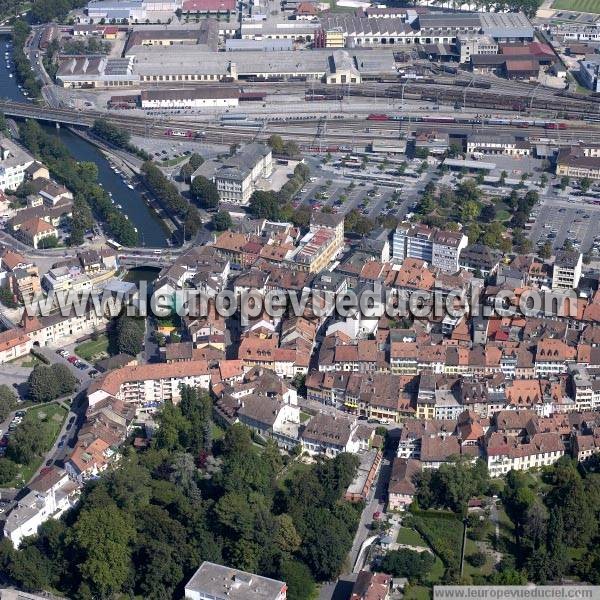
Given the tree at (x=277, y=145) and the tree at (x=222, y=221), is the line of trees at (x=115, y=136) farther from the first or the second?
the tree at (x=222, y=221)

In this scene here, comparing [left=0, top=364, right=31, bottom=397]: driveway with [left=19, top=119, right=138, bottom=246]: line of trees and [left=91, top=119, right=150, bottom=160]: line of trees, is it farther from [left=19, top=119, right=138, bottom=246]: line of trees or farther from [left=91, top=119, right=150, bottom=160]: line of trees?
[left=91, top=119, right=150, bottom=160]: line of trees

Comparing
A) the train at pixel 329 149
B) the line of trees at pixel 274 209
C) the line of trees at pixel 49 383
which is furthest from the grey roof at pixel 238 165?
the line of trees at pixel 49 383

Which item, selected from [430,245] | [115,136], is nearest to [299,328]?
[430,245]

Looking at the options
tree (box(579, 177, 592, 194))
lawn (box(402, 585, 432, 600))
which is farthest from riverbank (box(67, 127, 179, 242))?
lawn (box(402, 585, 432, 600))

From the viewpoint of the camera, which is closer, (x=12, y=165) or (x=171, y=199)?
(x=171, y=199)

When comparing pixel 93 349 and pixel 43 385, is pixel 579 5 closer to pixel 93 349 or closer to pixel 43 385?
pixel 93 349
